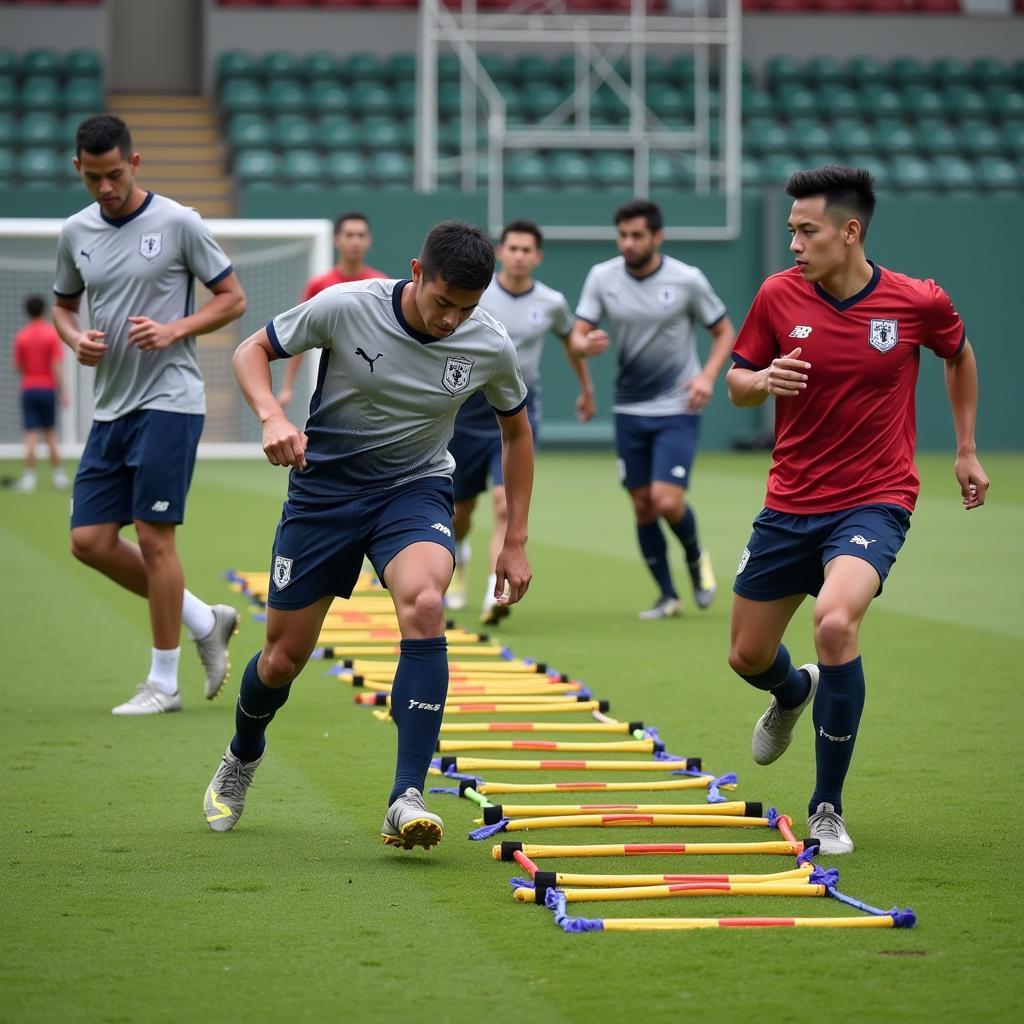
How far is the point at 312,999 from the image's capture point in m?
3.92

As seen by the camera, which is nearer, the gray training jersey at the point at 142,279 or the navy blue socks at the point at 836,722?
the navy blue socks at the point at 836,722

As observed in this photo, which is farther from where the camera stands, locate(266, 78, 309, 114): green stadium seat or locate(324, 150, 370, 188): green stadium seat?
locate(266, 78, 309, 114): green stadium seat

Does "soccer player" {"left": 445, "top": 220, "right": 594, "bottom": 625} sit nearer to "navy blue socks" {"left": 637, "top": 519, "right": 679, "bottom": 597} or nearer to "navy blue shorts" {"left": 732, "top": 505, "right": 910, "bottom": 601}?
"navy blue socks" {"left": 637, "top": 519, "right": 679, "bottom": 597}

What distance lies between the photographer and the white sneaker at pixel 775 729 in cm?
602

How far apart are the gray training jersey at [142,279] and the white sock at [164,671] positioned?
1.06m

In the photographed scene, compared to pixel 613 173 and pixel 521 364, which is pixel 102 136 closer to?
pixel 521 364

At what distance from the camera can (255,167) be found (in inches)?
1028

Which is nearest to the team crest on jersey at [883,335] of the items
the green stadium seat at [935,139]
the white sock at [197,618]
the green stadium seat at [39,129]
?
the white sock at [197,618]

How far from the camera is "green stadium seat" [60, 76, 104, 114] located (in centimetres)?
2741

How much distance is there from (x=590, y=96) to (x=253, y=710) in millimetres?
23671

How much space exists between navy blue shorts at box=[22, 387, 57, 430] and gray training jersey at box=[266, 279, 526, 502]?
1566cm

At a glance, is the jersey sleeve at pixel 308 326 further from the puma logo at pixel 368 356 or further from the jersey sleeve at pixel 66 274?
the jersey sleeve at pixel 66 274

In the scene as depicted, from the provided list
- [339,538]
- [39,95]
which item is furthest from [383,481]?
[39,95]

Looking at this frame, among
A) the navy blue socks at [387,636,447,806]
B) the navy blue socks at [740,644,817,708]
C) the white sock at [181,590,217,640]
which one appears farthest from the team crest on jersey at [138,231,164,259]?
the navy blue socks at [740,644,817,708]
